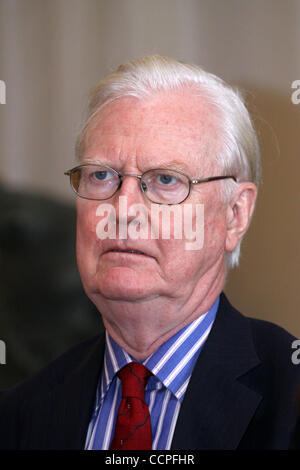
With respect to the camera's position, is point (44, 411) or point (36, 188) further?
point (36, 188)

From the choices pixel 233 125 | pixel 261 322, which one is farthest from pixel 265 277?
pixel 233 125

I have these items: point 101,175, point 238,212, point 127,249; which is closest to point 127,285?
Answer: point 127,249

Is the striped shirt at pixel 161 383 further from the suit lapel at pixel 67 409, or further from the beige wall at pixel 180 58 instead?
the beige wall at pixel 180 58

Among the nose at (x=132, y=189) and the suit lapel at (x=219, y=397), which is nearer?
the suit lapel at (x=219, y=397)

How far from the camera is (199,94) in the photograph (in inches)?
58.3

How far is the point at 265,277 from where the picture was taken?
6.25 feet

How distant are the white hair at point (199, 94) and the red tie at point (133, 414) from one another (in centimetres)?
49

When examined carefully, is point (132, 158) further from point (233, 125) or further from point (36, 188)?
point (36, 188)

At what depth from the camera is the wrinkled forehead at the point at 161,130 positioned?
140cm

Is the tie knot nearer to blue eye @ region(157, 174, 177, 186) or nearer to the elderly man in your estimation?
the elderly man

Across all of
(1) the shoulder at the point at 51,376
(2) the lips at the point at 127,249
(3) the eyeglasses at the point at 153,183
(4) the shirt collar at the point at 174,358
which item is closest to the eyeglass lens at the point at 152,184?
(3) the eyeglasses at the point at 153,183

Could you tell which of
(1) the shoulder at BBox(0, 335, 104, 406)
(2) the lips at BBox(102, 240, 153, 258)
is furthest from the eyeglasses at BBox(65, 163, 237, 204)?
(1) the shoulder at BBox(0, 335, 104, 406)

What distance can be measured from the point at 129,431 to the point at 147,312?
27cm

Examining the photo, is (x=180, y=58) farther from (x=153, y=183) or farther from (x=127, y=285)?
(x=127, y=285)
